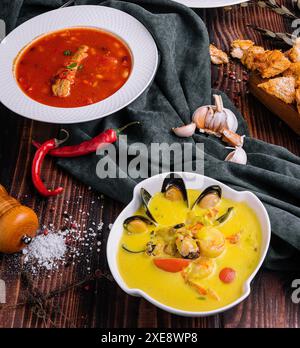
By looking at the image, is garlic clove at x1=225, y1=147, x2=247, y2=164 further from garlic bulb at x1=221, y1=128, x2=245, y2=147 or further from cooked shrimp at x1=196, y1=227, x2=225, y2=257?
cooked shrimp at x1=196, y1=227, x2=225, y2=257

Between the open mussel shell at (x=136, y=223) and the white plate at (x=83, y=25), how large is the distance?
68 cm

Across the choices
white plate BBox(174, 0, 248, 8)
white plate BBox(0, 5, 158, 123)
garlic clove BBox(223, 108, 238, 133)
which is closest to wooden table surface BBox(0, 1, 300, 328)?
garlic clove BBox(223, 108, 238, 133)

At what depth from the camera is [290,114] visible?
3.18m

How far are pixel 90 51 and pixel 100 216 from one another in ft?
3.51

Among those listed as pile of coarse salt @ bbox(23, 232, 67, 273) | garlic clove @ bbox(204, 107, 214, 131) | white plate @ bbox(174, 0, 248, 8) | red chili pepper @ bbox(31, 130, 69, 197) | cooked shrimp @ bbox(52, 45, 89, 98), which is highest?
white plate @ bbox(174, 0, 248, 8)

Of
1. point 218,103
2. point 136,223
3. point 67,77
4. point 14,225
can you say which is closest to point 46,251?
point 14,225

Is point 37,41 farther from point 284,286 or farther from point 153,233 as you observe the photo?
point 284,286

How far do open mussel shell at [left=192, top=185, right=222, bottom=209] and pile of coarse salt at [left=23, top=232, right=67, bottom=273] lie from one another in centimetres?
71

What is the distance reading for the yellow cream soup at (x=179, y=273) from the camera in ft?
7.54

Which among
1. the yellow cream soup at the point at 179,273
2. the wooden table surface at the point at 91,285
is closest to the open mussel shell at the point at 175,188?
the yellow cream soup at the point at 179,273

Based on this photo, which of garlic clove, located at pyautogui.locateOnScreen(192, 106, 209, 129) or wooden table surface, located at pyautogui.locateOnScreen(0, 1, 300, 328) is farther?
garlic clove, located at pyautogui.locateOnScreen(192, 106, 209, 129)

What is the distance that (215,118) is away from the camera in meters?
3.11

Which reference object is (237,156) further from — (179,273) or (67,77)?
(67,77)

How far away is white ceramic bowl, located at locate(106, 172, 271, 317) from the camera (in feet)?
7.35
